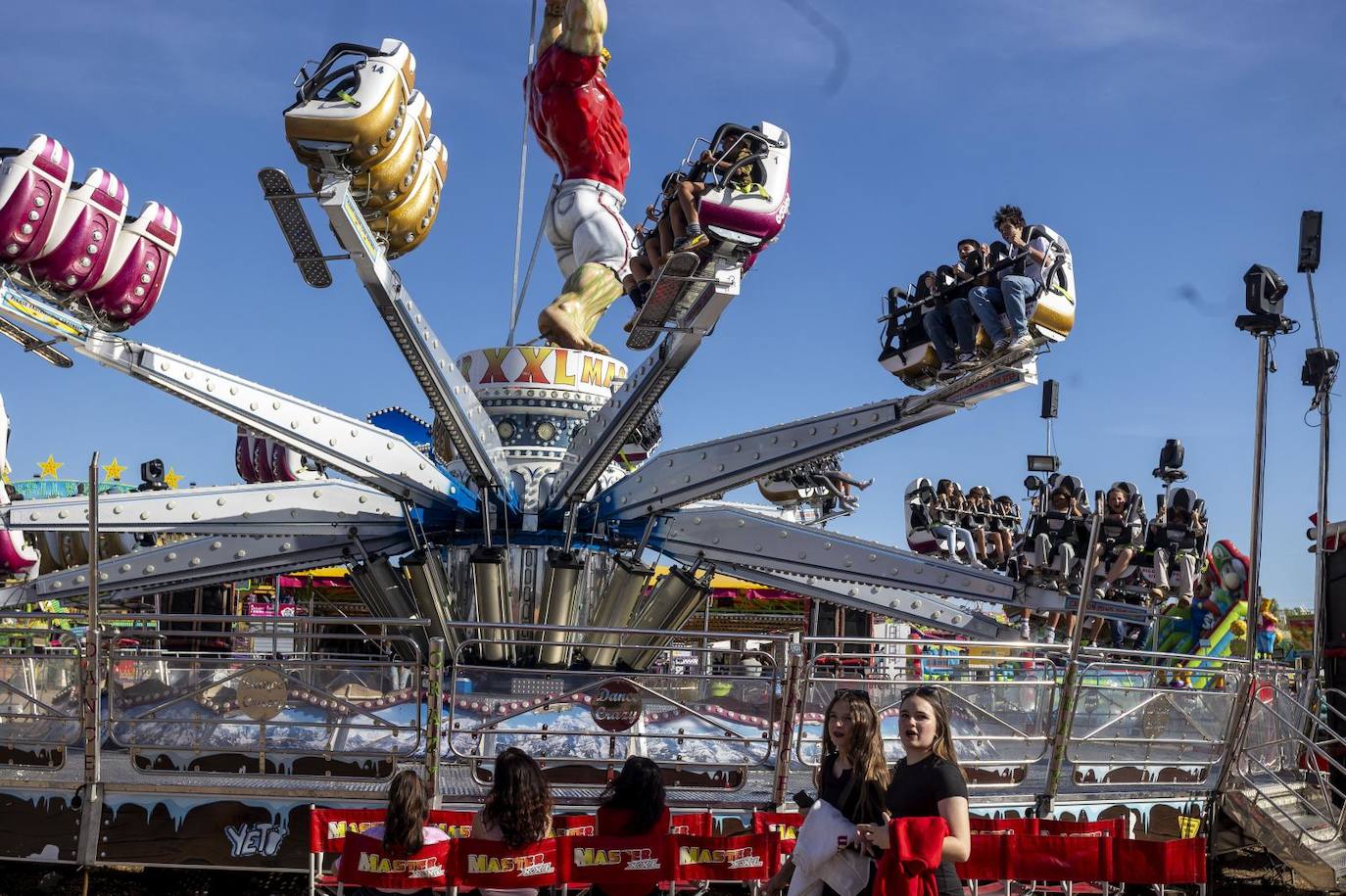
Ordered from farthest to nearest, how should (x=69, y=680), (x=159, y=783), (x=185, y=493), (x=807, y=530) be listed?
(x=807, y=530)
(x=185, y=493)
(x=69, y=680)
(x=159, y=783)

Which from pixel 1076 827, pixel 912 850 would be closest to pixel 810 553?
pixel 1076 827

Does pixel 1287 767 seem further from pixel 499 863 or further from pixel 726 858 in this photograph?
pixel 499 863

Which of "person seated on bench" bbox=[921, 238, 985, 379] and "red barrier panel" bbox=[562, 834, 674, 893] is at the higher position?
"person seated on bench" bbox=[921, 238, 985, 379]

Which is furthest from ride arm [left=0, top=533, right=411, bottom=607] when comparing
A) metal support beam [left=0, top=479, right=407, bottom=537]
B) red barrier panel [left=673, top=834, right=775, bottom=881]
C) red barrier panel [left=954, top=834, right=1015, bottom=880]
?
red barrier panel [left=954, top=834, right=1015, bottom=880]

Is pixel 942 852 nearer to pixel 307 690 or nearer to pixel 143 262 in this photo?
pixel 307 690

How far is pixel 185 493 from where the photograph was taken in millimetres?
13875

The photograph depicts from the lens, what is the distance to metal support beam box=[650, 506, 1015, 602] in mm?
15086

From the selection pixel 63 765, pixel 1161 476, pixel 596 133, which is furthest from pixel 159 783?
pixel 1161 476

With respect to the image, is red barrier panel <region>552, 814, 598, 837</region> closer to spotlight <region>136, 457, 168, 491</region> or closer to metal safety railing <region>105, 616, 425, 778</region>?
metal safety railing <region>105, 616, 425, 778</region>

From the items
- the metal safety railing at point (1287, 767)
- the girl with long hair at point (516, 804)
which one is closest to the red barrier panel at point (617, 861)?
the girl with long hair at point (516, 804)

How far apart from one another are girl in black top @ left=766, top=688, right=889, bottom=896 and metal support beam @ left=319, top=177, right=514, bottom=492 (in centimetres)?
720

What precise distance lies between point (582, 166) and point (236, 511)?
248 inches

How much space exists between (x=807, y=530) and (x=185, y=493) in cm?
640

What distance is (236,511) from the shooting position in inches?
551
